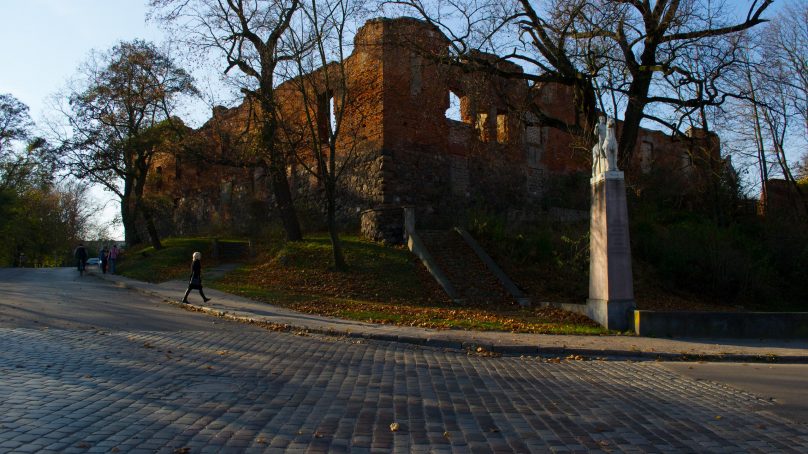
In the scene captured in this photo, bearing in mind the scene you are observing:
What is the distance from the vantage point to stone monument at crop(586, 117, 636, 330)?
44.1 feet

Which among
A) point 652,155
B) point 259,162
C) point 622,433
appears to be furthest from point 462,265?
point 652,155

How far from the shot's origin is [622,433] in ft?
17.6

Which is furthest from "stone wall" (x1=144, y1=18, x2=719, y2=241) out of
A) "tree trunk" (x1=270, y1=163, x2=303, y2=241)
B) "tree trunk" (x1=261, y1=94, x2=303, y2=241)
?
"tree trunk" (x1=270, y1=163, x2=303, y2=241)

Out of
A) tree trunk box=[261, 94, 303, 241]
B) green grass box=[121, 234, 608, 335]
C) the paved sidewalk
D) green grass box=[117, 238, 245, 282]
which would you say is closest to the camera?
the paved sidewalk

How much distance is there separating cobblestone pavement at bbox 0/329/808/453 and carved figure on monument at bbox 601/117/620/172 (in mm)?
5570

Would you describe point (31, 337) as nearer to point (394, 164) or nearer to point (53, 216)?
point (394, 164)

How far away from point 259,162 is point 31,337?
15.3 metres

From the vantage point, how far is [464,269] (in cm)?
2025

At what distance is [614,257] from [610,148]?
2541mm

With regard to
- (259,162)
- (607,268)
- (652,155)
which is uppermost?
(652,155)

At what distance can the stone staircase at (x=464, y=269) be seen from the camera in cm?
1814

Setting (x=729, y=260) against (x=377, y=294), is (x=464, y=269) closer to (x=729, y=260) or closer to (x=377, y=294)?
(x=377, y=294)

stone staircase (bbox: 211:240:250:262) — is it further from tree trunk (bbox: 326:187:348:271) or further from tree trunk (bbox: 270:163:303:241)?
tree trunk (bbox: 326:187:348:271)

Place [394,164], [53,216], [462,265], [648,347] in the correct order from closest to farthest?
[648,347]
[462,265]
[394,164]
[53,216]
